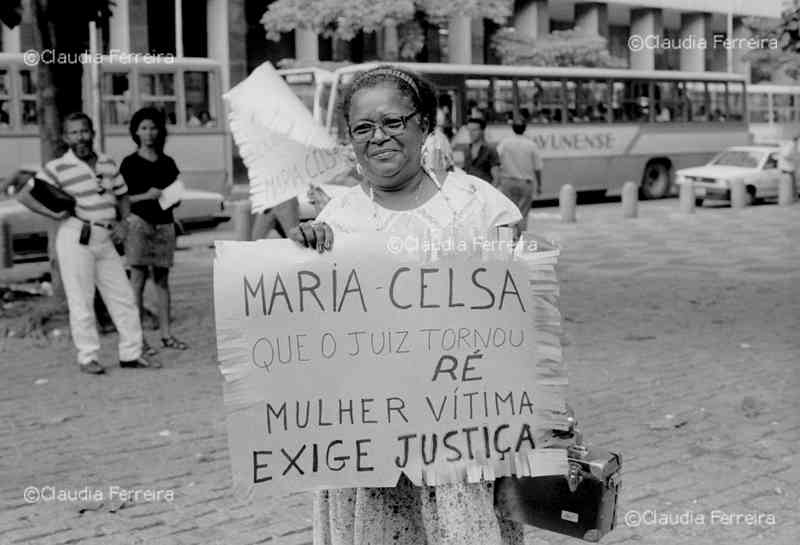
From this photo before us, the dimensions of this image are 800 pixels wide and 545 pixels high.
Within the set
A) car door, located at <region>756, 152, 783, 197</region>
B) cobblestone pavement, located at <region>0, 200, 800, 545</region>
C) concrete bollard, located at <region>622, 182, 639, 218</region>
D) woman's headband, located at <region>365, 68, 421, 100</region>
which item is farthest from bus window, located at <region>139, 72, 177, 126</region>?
woman's headband, located at <region>365, 68, 421, 100</region>

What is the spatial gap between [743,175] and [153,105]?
1109cm

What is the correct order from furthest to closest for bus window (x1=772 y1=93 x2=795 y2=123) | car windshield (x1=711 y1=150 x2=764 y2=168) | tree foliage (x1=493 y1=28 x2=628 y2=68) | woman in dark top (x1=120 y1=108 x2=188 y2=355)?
1. tree foliage (x1=493 y1=28 x2=628 y2=68)
2. bus window (x1=772 y1=93 x2=795 y2=123)
3. car windshield (x1=711 y1=150 x2=764 y2=168)
4. woman in dark top (x1=120 y1=108 x2=188 y2=355)

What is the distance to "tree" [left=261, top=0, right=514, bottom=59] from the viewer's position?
105ft

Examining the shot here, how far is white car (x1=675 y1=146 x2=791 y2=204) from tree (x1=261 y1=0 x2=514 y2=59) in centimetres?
1040

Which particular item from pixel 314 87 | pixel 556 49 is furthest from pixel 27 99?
pixel 556 49

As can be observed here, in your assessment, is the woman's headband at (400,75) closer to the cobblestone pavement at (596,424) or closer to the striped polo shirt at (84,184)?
the cobblestone pavement at (596,424)

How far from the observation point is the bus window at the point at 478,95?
79.9ft

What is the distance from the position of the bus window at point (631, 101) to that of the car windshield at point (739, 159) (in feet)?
7.73

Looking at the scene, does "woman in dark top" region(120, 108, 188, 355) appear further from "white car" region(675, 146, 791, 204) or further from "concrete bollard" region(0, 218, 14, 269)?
"white car" region(675, 146, 791, 204)

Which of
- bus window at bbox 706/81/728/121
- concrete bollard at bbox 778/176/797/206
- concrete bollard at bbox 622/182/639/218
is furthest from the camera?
bus window at bbox 706/81/728/121

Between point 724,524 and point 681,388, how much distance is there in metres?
2.57

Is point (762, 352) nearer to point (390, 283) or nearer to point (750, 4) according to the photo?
point (390, 283)

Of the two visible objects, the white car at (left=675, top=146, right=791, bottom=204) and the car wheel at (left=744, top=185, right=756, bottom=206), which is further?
the car wheel at (left=744, top=185, right=756, bottom=206)

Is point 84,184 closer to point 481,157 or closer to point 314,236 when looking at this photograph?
point 314,236
